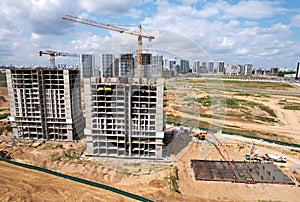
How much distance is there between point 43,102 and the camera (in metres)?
22.1

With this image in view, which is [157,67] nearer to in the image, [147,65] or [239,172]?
[147,65]

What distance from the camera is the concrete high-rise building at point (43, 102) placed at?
21781 mm

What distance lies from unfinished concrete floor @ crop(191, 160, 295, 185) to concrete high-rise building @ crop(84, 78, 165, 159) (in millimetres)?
4082

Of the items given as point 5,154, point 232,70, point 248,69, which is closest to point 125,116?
point 5,154

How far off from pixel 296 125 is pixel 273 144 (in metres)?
12.8

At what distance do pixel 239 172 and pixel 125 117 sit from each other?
36.0 feet

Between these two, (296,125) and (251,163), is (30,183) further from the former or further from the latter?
(296,125)

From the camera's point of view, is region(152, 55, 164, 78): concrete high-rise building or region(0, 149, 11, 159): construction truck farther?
region(152, 55, 164, 78): concrete high-rise building

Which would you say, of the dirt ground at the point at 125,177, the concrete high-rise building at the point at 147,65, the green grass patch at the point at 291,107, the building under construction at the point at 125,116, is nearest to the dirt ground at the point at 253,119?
the green grass patch at the point at 291,107

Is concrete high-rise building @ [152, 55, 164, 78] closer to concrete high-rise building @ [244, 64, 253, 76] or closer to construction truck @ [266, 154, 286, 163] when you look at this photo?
construction truck @ [266, 154, 286, 163]

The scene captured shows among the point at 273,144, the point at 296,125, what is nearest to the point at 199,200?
the point at 273,144

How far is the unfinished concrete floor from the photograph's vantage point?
52.1ft

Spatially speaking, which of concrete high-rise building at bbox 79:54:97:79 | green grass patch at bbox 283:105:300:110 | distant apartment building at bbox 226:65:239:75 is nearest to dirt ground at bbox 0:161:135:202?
concrete high-rise building at bbox 79:54:97:79

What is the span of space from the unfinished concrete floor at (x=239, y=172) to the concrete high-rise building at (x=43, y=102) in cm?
1475
